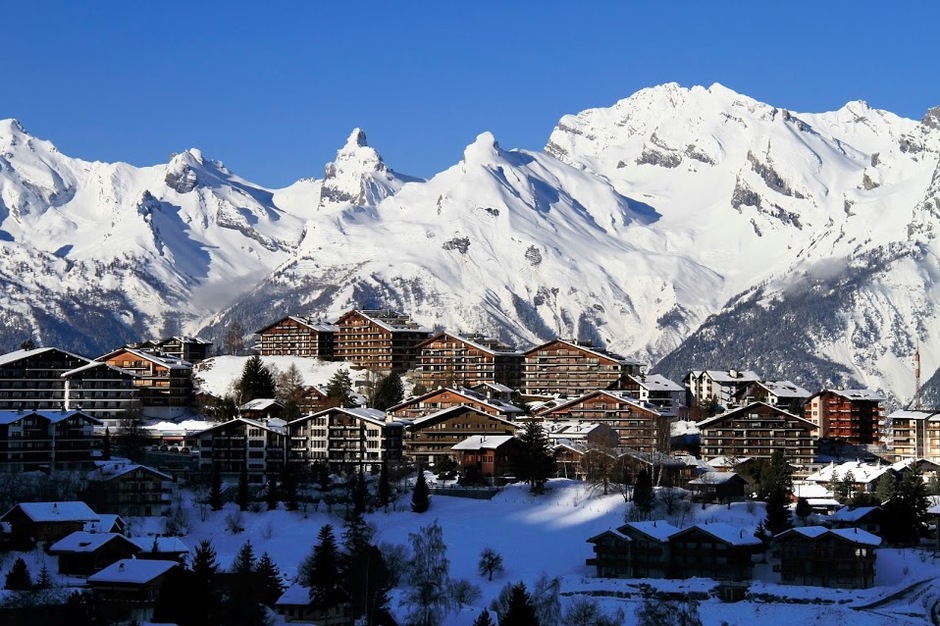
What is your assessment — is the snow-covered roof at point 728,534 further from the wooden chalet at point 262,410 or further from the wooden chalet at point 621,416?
the wooden chalet at point 262,410

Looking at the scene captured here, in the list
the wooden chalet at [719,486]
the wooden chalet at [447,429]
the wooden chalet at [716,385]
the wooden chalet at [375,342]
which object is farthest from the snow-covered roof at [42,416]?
the wooden chalet at [716,385]

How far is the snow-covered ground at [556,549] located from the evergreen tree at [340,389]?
2820 centimetres

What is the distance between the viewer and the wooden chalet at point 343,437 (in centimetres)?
12154

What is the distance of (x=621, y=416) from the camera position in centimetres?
13350

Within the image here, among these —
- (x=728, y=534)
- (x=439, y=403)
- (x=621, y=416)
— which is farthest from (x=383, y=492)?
(x=621, y=416)

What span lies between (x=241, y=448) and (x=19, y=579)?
37388mm

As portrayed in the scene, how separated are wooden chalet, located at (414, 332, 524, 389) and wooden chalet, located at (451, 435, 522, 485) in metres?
39.1

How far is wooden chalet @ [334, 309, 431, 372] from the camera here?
167250 mm

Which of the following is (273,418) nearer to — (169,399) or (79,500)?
(169,399)

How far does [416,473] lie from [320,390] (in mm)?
27466

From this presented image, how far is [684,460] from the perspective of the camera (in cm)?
11919

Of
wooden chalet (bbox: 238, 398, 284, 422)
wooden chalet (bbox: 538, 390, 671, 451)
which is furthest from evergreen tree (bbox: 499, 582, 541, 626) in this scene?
wooden chalet (bbox: 238, 398, 284, 422)

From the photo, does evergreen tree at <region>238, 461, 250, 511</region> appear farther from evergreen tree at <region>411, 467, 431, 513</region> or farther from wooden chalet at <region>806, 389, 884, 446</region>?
wooden chalet at <region>806, 389, 884, 446</region>

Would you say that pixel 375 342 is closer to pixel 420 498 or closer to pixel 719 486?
pixel 719 486
